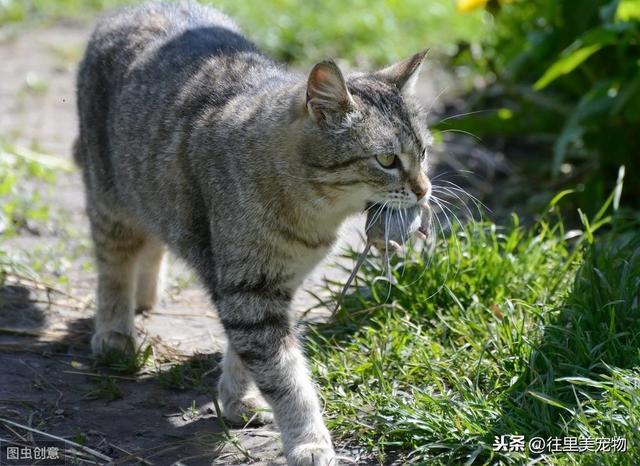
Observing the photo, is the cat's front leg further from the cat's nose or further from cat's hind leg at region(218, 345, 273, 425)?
the cat's nose

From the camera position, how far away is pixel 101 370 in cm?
430

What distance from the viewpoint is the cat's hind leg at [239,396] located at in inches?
154

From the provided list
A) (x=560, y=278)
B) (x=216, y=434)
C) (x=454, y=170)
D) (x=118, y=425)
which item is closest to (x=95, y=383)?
(x=118, y=425)

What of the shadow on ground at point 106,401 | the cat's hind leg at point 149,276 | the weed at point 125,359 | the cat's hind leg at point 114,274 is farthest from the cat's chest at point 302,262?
the cat's hind leg at point 149,276

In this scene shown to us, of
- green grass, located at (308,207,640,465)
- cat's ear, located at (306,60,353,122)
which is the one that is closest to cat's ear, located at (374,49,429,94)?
cat's ear, located at (306,60,353,122)

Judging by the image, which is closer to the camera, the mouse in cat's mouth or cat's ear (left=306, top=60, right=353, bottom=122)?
A: cat's ear (left=306, top=60, right=353, bottom=122)

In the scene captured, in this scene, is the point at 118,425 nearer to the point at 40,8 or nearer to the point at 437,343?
the point at 437,343

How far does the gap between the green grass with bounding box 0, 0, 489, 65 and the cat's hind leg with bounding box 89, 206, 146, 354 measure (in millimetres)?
3961

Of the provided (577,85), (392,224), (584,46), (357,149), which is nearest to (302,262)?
(392,224)

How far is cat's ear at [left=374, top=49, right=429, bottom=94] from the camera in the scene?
392 cm

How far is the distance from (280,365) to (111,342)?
1.14 metres

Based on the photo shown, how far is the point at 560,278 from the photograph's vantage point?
14.4 ft

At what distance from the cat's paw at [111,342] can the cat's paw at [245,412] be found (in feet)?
2.21

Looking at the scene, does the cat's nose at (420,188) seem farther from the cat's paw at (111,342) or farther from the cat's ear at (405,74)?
the cat's paw at (111,342)
